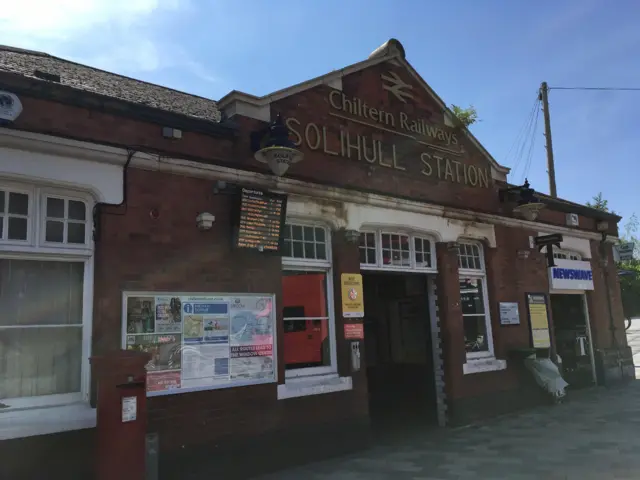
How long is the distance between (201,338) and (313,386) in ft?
6.03

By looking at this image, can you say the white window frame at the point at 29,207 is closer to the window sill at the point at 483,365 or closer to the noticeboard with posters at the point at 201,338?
the noticeboard with posters at the point at 201,338

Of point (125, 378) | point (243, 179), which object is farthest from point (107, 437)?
point (243, 179)

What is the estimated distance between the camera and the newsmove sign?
8.15m

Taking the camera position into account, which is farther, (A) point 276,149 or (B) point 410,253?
(B) point 410,253

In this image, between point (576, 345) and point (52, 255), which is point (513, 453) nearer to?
point (52, 255)

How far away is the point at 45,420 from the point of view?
16.9ft

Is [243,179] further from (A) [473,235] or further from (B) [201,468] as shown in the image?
(A) [473,235]

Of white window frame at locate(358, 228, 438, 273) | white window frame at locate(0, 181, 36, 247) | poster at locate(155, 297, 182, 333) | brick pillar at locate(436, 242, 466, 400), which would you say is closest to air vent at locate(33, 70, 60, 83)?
white window frame at locate(0, 181, 36, 247)

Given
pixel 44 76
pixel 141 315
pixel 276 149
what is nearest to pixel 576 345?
pixel 276 149

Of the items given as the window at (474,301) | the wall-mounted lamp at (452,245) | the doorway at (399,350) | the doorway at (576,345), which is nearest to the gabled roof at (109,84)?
the doorway at (399,350)

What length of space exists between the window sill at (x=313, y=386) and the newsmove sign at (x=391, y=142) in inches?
133

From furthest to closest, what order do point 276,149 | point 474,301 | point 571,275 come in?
point 571,275 < point 474,301 < point 276,149

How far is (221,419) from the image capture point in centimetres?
635

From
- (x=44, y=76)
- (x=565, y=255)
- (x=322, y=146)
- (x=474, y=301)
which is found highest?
(x=44, y=76)
